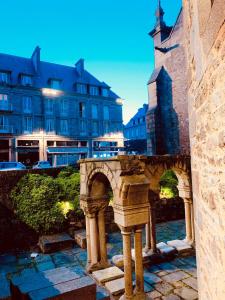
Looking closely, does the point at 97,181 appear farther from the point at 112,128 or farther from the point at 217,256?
the point at 112,128

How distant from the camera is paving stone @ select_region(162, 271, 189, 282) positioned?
18.5 ft

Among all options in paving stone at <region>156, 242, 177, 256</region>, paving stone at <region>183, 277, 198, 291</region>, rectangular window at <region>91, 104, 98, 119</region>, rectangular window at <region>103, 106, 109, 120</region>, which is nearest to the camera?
paving stone at <region>183, 277, 198, 291</region>

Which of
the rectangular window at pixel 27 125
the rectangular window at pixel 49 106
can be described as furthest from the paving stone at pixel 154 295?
the rectangular window at pixel 49 106

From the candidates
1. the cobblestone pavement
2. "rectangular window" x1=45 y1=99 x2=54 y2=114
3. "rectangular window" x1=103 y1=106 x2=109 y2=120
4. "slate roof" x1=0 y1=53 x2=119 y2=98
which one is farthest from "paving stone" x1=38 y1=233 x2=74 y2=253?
"rectangular window" x1=103 y1=106 x2=109 y2=120

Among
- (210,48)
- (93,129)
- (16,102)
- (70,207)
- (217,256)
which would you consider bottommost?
(70,207)

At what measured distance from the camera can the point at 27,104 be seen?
2419 cm

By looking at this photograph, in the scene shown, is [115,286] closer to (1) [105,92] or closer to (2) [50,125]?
(2) [50,125]

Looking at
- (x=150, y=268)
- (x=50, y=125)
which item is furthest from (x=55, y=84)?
(x=150, y=268)

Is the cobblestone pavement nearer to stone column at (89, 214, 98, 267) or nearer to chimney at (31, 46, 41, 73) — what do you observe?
stone column at (89, 214, 98, 267)

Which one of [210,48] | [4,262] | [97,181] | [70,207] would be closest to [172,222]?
[70,207]

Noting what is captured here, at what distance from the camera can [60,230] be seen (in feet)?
29.8

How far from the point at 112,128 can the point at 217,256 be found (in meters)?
26.8

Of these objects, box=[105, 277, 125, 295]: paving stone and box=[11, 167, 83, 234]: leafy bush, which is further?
box=[11, 167, 83, 234]: leafy bush

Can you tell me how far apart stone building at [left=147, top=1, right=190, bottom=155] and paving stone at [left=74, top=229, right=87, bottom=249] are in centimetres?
694
